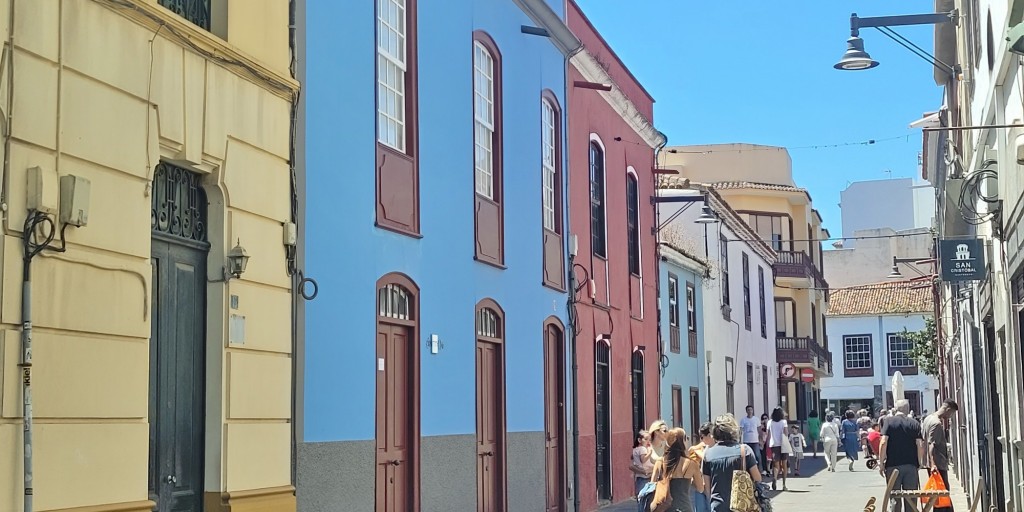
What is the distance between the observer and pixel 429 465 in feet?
47.1

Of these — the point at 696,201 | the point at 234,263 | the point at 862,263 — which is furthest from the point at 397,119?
the point at 862,263

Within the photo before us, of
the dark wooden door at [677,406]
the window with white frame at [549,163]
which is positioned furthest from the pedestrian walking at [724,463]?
the dark wooden door at [677,406]

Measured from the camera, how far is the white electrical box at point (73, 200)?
313 inches

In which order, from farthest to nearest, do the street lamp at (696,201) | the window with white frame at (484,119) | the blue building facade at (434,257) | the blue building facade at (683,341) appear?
the blue building facade at (683,341) → the street lamp at (696,201) → the window with white frame at (484,119) → the blue building facade at (434,257)

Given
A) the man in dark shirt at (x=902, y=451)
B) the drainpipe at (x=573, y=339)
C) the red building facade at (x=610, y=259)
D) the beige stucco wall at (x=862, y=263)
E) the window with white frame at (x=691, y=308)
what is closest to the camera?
the man in dark shirt at (x=902, y=451)

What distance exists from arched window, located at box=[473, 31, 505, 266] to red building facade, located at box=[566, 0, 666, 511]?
3.52 m

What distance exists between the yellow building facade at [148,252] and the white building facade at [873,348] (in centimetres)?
6176

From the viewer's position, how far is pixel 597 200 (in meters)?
22.7

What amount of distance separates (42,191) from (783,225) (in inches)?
1811

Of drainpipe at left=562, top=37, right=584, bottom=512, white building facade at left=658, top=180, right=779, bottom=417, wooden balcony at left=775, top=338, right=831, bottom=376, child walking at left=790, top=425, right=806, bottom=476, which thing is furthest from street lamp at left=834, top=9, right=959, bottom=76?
wooden balcony at left=775, top=338, right=831, bottom=376

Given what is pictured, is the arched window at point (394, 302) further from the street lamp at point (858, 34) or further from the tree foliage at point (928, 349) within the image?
the tree foliage at point (928, 349)

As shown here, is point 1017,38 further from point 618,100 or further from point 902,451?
point 618,100

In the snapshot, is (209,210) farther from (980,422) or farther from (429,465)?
(980,422)

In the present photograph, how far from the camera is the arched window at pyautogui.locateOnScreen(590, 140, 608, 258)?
2236cm
